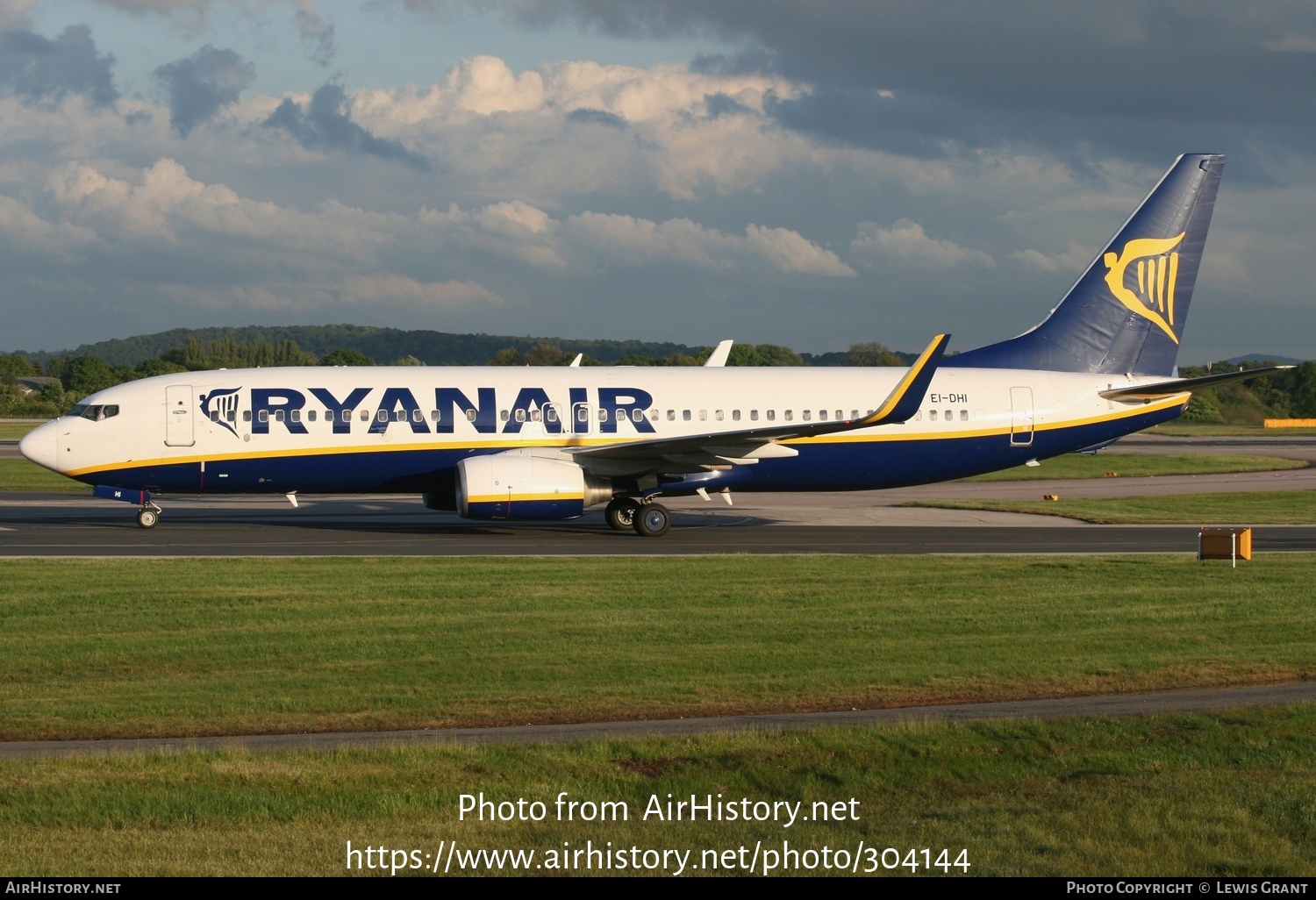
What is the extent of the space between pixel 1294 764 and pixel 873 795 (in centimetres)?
392

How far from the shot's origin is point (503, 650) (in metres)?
→ 17.5

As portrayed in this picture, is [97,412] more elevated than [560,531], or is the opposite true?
[97,412]

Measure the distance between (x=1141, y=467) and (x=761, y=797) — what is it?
52.7m

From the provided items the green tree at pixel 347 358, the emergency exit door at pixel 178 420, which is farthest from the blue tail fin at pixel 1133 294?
the green tree at pixel 347 358

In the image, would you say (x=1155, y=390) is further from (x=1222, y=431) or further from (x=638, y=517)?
(x=1222, y=431)

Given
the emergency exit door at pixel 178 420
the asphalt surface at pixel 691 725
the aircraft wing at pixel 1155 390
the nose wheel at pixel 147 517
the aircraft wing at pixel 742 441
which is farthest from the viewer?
the aircraft wing at pixel 1155 390

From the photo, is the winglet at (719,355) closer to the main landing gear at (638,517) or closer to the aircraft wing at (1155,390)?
the main landing gear at (638,517)

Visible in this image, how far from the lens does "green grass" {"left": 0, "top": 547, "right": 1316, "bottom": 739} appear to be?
14.6 metres

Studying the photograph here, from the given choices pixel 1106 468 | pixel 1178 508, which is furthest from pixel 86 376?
pixel 1178 508

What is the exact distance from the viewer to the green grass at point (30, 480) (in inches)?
1909

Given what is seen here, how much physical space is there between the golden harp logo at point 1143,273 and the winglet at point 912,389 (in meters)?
8.70

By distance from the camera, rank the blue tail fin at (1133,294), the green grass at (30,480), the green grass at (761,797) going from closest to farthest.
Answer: the green grass at (761,797) → the blue tail fin at (1133,294) → the green grass at (30,480)

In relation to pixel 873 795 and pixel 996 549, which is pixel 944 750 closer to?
pixel 873 795

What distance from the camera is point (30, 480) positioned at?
51.5 m
